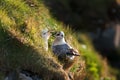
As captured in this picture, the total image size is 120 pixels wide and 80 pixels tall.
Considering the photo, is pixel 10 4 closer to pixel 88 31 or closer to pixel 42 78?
pixel 42 78

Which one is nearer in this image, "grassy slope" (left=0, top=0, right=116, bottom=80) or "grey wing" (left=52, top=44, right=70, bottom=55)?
"grassy slope" (left=0, top=0, right=116, bottom=80)

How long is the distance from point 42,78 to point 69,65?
3.99ft

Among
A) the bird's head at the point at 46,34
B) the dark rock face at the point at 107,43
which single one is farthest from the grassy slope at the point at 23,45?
the dark rock face at the point at 107,43

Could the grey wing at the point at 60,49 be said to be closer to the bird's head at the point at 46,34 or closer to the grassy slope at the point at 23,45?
the grassy slope at the point at 23,45

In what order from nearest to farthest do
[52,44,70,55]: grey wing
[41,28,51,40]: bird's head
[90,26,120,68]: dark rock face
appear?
[52,44,70,55]: grey wing, [41,28,51,40]: bird's head, [90,26,120,68]: dark rock face

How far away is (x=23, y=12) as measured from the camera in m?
14.1

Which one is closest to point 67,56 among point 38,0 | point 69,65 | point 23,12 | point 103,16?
point 69,65

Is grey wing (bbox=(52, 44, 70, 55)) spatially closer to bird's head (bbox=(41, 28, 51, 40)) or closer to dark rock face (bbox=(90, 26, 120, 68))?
bird's head (bbox=(41, 28, 51, 40))

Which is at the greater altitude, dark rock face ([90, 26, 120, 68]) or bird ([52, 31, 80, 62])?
bird ([52, 31, 80, 62])

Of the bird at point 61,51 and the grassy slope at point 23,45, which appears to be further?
the bird at point 61,51

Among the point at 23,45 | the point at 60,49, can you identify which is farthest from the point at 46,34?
the point at 23,45

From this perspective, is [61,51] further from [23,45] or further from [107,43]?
[107,43]

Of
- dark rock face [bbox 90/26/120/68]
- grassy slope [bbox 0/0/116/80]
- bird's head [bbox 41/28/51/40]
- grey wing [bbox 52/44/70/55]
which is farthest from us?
dark rock face [bbox 90/26/120/68]

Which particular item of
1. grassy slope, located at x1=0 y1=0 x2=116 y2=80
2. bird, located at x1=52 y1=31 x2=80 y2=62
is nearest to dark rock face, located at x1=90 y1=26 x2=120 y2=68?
grassy slope, located at x1=0 y1=0 x2=116 y2=80
